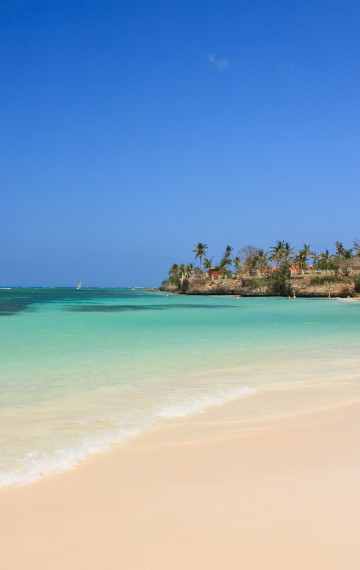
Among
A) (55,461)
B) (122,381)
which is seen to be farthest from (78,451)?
(122,381)

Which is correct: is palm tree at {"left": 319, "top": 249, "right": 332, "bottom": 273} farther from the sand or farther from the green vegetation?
the sand

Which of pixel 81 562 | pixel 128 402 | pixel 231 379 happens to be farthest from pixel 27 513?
pixel 231 379

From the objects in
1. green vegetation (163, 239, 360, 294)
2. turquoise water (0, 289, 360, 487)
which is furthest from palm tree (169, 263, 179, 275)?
turquoise water (0, 289, 360, 487)

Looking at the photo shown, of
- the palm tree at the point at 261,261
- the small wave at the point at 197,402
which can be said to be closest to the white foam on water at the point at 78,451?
the small wave at the point at 197,402

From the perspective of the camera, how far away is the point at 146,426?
16.6ft

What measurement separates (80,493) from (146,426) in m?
1.80

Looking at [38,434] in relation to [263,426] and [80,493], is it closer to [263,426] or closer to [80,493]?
[80,493]

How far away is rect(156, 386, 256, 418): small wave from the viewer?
571 centimetres

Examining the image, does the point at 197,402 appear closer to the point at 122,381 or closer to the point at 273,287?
the point at 122,381

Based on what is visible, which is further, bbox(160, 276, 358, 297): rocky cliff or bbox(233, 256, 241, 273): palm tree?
bbox(233, 256, 241, 273): palm tree

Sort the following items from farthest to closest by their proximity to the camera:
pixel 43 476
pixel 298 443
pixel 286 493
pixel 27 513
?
pixel 298 443 < pixel 43 476 < pixel 286 493 < pixel 27 513

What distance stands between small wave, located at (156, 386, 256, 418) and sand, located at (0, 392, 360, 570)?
3.57ft

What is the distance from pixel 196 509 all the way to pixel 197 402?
127 inches

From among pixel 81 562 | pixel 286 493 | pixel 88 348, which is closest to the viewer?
pixel 81 562
